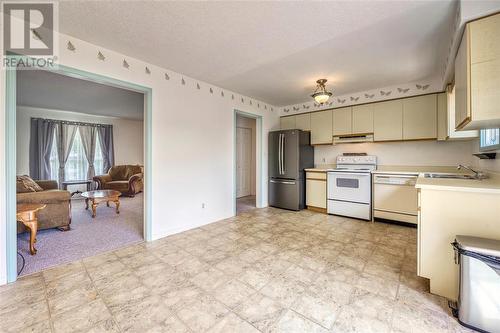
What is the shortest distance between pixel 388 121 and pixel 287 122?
7.18 ft

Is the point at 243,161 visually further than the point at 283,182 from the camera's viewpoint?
Yes

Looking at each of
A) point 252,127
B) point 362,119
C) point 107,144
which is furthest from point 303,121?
point 107,144

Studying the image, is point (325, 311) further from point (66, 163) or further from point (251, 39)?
point (66, 163)

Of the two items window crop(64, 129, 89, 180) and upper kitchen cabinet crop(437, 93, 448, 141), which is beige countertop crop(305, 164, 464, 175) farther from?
window crop(64, 129, 89, 180)

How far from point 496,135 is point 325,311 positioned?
7.69 feet

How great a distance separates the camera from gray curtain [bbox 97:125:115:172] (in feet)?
22.8

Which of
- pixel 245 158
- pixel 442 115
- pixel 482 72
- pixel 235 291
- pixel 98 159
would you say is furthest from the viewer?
pixel 98 159

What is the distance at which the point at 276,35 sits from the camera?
7.65 feet

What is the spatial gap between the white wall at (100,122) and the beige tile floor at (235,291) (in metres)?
5.45

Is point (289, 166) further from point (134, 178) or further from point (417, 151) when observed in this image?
point (134, 178)

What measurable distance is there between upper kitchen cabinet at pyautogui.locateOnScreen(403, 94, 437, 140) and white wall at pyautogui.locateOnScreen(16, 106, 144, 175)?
7.90 m

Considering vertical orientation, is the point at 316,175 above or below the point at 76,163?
below

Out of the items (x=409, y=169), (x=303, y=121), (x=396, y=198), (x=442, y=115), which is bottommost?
(x=396, y=198)

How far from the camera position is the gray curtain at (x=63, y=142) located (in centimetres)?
616
